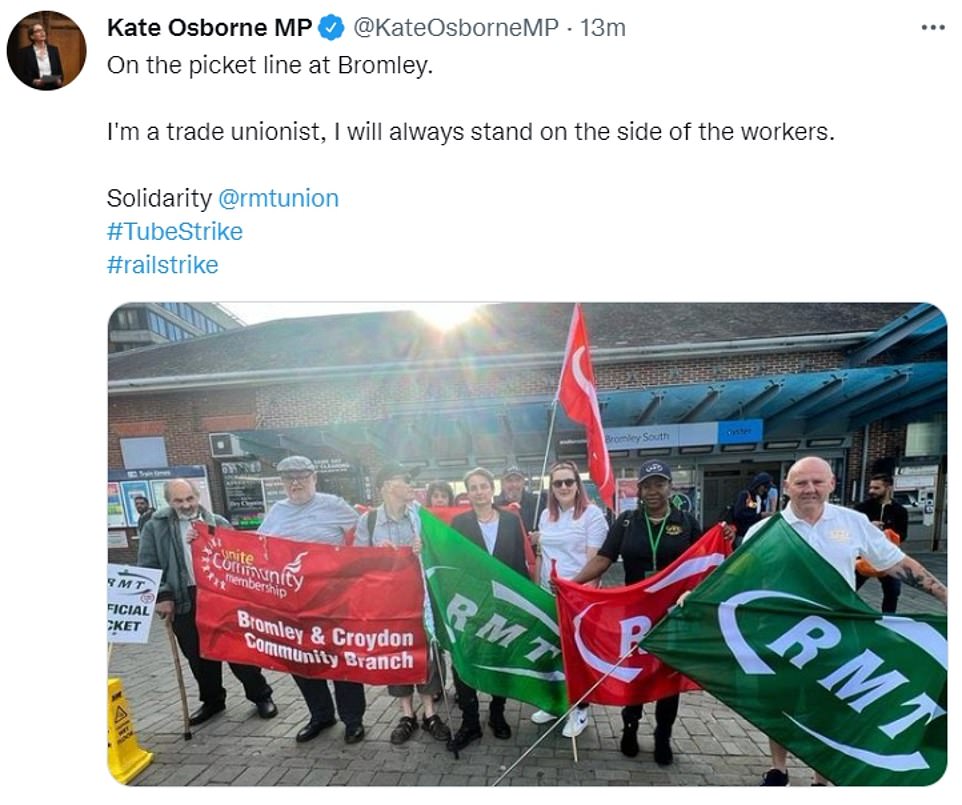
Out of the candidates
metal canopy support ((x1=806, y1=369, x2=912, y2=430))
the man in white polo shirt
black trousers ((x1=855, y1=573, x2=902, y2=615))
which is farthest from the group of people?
metal canopy support ((x1=806, y1=369, x2=912, y2=430))

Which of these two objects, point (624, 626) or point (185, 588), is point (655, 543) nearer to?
point (624, 626)

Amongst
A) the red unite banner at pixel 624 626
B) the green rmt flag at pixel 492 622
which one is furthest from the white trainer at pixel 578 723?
the red unite banner at pixel 624 626

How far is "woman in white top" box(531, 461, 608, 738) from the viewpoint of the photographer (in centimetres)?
234

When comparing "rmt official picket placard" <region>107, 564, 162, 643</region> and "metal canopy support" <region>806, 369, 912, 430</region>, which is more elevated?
"metal canopy support" <region>806, 369, 912, 430</region>

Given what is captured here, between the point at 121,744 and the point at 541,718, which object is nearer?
the point at 121,744

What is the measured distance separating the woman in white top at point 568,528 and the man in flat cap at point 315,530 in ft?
3.74

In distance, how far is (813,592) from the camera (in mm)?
1711

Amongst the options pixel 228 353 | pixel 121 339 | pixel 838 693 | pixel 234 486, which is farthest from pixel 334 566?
pixel 228 353

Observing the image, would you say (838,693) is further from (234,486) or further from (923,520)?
(234,486)

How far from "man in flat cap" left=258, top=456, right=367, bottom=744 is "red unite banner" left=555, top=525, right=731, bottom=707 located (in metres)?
1.32
